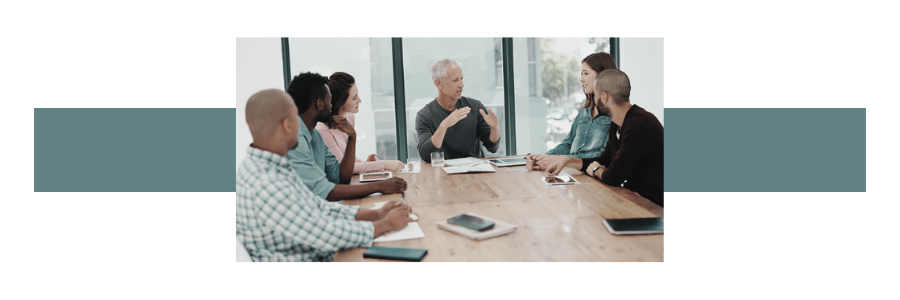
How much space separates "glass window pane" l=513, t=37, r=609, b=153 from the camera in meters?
5.73

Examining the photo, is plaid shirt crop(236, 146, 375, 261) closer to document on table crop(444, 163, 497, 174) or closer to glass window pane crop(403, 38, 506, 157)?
document on table crop(444, 163, 497, 174)

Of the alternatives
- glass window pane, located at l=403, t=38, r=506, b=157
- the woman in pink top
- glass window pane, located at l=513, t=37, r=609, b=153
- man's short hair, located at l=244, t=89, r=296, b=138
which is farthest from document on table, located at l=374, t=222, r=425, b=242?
glass window pane, located at l=513, t=37, r=609, b=153

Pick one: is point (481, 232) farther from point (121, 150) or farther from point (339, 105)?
point (121, 150)

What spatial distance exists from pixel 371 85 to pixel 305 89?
3098 millimetres

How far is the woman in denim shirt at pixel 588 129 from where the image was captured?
10.9 feet

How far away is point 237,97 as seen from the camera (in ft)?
7.15

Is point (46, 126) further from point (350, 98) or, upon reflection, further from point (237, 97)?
point (350, 98)

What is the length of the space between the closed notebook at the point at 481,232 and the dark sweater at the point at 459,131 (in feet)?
7.38

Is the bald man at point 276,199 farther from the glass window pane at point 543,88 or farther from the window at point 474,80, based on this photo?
the glass window pane at point 543,88

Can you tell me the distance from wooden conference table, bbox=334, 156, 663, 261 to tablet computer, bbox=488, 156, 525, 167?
0.90ft

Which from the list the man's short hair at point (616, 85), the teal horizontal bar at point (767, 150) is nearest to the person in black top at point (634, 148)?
the man's short hair at point (616, 85)

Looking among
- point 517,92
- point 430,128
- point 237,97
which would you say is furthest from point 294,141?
point 517,92

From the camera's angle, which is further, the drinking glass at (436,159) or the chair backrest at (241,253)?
the drinking glass at (436,159)

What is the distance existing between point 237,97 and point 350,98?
41.0 inches
